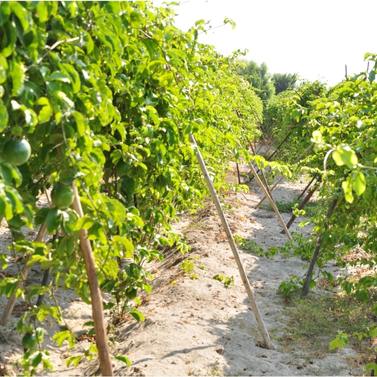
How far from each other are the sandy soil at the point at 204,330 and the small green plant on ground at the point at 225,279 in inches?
2.0

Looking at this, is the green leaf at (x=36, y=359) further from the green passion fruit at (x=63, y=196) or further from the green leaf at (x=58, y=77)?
the green leaf at (x=58, y=77)

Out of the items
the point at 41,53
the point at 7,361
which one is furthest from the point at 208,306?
the point at 41,53

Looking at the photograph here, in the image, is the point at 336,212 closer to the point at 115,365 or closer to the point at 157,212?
the point at 157,212

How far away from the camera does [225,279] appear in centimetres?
622

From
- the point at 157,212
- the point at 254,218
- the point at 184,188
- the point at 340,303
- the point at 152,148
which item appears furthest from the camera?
the point at 254,218

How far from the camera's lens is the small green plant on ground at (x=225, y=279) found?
6.06m

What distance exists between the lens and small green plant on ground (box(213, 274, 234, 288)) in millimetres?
6061

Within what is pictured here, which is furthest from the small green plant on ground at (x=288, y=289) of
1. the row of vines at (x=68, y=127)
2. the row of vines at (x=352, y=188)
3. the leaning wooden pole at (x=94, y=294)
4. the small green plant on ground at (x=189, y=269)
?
the leaning wooden pole at (x=94, y=294)

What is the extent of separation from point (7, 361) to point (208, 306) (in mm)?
2061

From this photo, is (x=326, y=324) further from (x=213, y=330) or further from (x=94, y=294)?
(x=94, y=294)

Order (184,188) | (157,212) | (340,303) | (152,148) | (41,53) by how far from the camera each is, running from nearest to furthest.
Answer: (41,53), (152,148), (157,212), (184,188), (340,303)

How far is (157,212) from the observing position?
3904 millimetres

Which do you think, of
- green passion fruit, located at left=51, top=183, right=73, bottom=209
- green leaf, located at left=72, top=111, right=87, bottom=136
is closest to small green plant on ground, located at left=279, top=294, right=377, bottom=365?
green passion fruit, located at left=51, top=183, right=73, bottom=209

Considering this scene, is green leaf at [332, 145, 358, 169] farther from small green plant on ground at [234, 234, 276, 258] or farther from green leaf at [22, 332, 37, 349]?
small green plant on ground at [234, 234, 276, 258]
